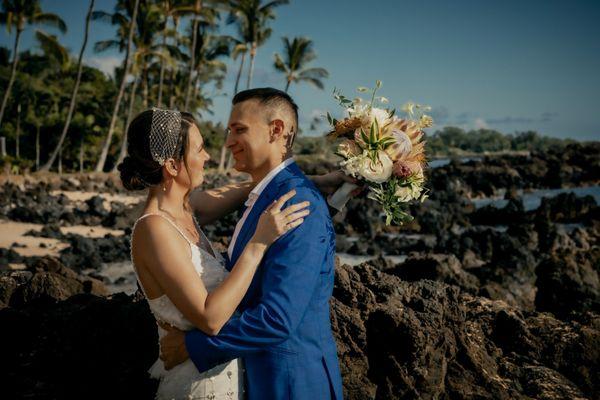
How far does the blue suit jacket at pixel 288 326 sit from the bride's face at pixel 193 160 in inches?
20.7

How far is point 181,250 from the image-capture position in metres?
2.24

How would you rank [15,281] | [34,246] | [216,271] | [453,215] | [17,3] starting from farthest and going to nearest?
[17,3] < [453,215] < [34,246] < [15,281] < [216,271]

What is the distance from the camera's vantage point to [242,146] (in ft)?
8.49

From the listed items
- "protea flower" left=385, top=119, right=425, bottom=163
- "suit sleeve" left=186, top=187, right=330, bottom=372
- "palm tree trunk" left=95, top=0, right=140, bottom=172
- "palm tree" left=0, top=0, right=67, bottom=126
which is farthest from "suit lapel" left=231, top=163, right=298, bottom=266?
"palm tree" left=0, top=0, right=67, bottom=126

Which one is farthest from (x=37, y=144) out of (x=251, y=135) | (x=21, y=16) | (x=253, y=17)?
(x=251, y=135)

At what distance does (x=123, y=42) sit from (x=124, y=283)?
24.5m

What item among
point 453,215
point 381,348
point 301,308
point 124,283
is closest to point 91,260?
point 124,283

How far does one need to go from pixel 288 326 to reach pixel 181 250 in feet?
2.03

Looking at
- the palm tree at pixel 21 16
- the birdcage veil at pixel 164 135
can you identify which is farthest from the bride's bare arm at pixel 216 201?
the palm tree at pixel 21 16

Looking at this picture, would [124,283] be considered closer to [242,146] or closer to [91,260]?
[91,260]

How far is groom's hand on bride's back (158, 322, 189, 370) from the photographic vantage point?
229cm

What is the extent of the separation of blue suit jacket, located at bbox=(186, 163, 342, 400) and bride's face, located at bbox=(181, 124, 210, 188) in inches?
20.7

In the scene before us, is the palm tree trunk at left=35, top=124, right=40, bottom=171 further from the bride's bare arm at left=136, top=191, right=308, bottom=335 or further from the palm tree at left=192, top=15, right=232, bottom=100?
the bride's bare arm at left=136, top=191, right=308, bottom=335

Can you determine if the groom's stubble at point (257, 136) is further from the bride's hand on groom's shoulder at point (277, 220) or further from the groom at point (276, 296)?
the bride's hand on groom's shoulder at point (277, 220)
